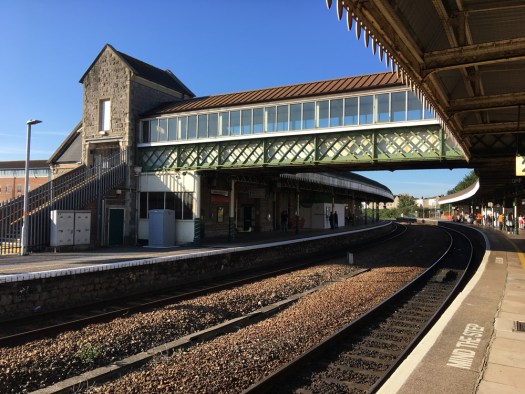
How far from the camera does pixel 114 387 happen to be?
5.91 meters

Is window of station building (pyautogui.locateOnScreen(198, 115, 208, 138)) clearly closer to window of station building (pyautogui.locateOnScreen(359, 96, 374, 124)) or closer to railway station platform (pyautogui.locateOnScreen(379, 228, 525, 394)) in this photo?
window of station building (pyautogui.locateOnScreen(359, 96, 374, 124))

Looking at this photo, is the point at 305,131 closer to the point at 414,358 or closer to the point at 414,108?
the point at 414,108

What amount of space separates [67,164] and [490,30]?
30.2 m

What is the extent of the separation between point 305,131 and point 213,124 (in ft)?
18.0

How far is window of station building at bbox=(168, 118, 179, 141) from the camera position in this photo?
23609mm

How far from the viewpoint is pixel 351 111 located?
743 inches

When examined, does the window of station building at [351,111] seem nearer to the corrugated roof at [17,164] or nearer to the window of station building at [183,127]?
the window of station building at [183,127]

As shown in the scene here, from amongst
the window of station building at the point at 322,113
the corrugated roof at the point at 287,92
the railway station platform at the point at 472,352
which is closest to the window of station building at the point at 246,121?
the corrugated roof at the point at 287,92

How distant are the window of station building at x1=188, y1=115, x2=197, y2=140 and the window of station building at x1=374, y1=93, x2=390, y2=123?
385 inches

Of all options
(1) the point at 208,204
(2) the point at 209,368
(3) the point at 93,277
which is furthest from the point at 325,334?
(1) the point at 208,204

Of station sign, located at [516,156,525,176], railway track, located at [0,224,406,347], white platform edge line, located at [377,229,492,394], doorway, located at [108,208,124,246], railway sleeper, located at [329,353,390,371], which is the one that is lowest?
railway track, located at [0,224,406,347]

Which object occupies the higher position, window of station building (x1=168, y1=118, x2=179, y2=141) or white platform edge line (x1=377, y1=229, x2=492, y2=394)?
window of station building (x1=168, y1=118, x2=179, y2=141)

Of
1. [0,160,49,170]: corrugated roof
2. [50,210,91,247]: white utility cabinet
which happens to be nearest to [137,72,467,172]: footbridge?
[50,210,91,247]: white utility cabinet

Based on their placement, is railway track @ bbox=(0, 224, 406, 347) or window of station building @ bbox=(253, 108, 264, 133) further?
window of station building @ bbox=(253, 108, 264, 133)
